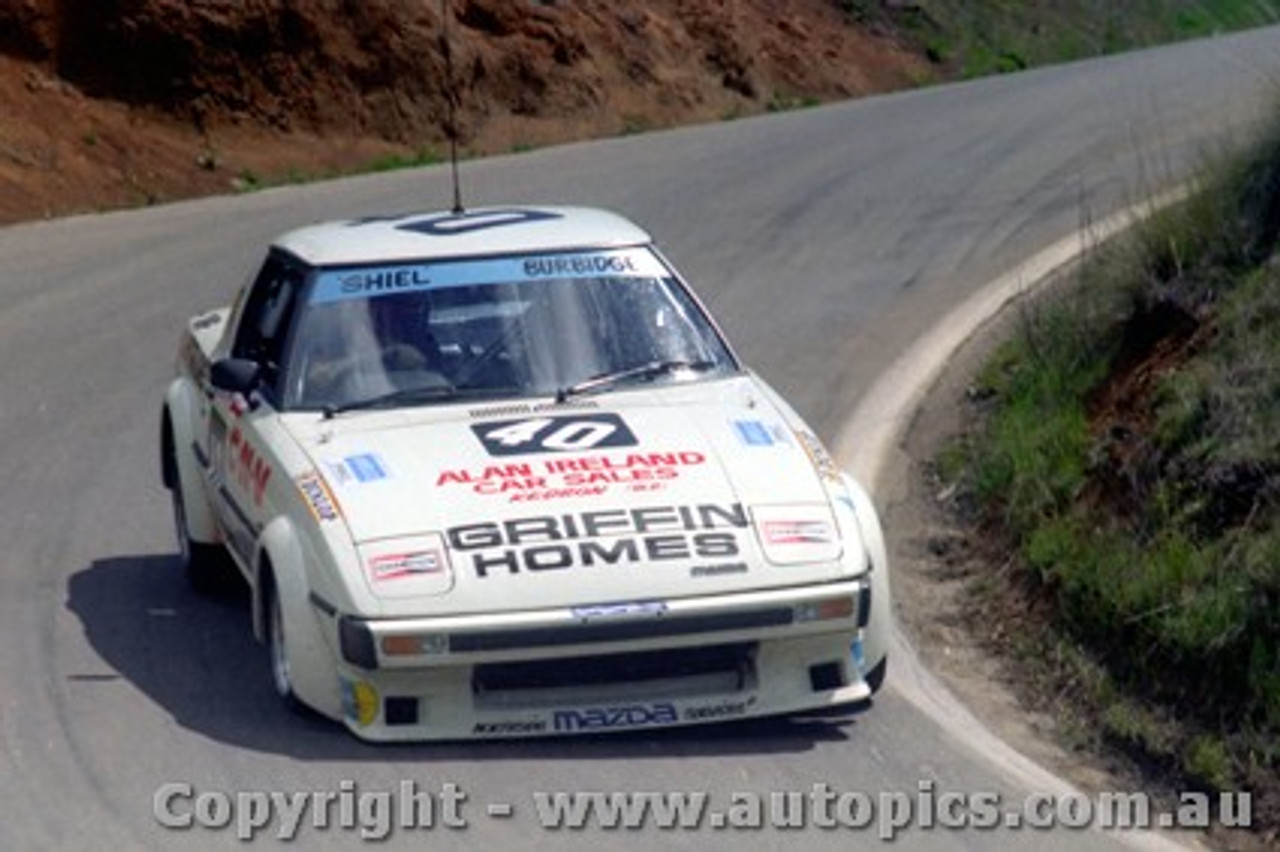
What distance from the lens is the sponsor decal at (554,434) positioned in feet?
29.4

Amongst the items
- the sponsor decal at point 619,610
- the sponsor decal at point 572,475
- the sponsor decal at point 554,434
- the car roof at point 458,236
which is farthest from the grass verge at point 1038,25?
the sponsor decal at point 619,610

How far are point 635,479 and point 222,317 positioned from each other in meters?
3.42

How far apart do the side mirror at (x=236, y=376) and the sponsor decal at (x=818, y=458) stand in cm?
201

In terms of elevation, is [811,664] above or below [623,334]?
below

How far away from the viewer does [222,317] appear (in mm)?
11570

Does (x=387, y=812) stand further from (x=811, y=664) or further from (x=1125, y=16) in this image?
(x=1125, y=16)

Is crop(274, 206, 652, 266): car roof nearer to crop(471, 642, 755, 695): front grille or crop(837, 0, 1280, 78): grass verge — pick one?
crop(471, 642, 755, 695): front grille

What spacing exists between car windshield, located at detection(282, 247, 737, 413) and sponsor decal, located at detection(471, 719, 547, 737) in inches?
60.4

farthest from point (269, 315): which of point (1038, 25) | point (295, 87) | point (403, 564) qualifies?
point (1038, 25)

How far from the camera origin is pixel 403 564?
8.26 metres

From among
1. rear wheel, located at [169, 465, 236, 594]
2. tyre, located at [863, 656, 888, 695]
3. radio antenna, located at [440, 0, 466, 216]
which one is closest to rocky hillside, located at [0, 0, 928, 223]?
radio antenna, located at [440, 0, 466, 216]

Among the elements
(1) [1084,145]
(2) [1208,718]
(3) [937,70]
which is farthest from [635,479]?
(3) [937,70]

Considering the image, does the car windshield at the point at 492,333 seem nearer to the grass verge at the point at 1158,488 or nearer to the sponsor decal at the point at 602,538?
the sponsor decal at the point at 602,538

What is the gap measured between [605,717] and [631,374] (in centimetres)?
170
